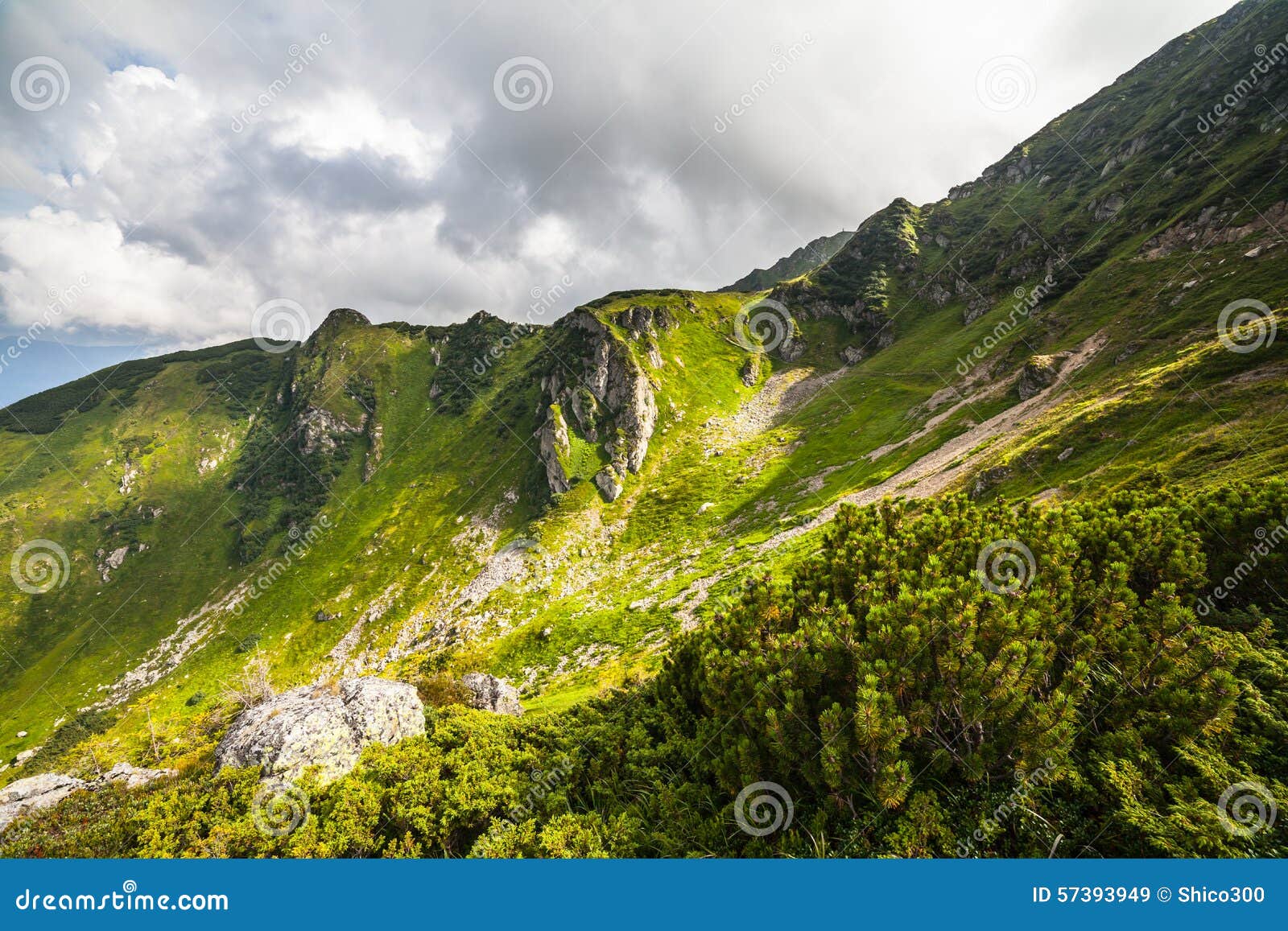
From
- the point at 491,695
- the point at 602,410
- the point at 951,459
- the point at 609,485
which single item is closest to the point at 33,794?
the point at 491,695

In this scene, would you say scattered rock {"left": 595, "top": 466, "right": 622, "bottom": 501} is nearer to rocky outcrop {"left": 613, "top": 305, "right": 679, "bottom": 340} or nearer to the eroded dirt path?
the eroded dirt path

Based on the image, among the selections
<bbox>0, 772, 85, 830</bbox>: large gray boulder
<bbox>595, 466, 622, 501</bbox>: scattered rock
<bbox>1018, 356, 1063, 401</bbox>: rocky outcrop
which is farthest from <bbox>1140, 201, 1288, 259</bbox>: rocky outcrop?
<bbox>0, 772, 85, 830</bbox>: large gray boulder

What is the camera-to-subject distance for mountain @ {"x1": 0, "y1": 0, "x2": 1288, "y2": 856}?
800cm

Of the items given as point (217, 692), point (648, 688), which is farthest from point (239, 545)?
point (648, 688)

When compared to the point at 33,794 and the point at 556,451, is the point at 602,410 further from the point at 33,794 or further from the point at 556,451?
the point at 33,794

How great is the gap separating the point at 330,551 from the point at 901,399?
13456cm

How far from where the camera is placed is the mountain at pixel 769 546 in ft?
26.2

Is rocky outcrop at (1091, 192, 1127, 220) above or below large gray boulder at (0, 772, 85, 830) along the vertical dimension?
above

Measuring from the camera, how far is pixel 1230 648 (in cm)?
828

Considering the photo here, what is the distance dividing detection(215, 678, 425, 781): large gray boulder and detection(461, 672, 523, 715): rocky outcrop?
651 cm

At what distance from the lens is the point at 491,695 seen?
24.3 meters

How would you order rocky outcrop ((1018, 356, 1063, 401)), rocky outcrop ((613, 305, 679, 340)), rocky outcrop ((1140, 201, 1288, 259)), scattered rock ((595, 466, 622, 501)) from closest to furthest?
rocky outcrop ((1018, 356, 1063, 401))
rocky outcrop ((1140, 201, 1288, 259))
scattered rock ((595, 466, 622, 501))
rocky outcrop ((613, 305, 679, 340))

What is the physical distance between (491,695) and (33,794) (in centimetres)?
1678

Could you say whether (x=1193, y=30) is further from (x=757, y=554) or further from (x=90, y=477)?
(x=90, y=477)
